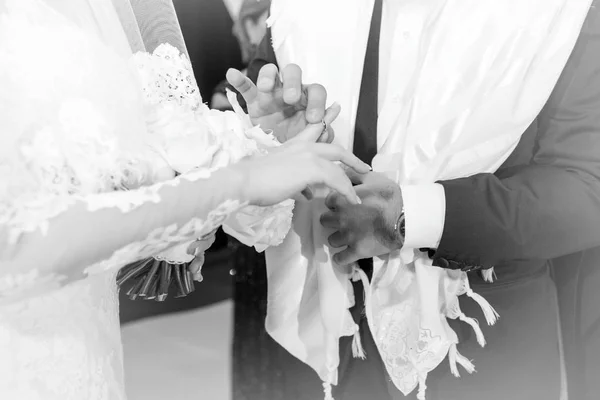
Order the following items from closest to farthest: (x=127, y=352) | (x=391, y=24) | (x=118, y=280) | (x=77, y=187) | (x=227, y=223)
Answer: (x=77, y=187), (x=227, y=223), (x=118, y=280), (x=391, y=24), (x=127, y=352)

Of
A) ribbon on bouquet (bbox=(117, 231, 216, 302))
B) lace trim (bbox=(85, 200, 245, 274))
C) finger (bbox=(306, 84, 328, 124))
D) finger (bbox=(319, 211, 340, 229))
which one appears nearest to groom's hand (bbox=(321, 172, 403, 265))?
finger (bbox=(319, 211, 340, 229))

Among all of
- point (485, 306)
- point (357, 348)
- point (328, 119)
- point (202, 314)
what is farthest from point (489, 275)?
point (202, 314)

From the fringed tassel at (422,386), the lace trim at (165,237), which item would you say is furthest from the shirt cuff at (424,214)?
the lace trim at (165,237)

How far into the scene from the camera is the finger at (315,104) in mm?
740

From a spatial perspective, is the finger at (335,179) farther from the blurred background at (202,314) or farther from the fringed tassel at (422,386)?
the blurred background at (202,314)

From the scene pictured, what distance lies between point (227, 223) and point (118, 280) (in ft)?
0.70

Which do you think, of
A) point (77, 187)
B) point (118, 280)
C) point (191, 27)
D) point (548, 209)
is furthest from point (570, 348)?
point (191, 27)

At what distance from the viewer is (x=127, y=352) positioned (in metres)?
1.27

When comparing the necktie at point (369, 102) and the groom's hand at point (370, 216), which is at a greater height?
the necktie at point (369, 102)

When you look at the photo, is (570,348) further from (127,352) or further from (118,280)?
(127,352)

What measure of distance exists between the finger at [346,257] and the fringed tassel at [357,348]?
0.15 m

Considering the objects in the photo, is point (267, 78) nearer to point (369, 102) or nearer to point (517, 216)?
point (369, 102)

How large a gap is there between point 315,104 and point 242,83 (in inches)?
4.2

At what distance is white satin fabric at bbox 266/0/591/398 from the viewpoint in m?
0.79
